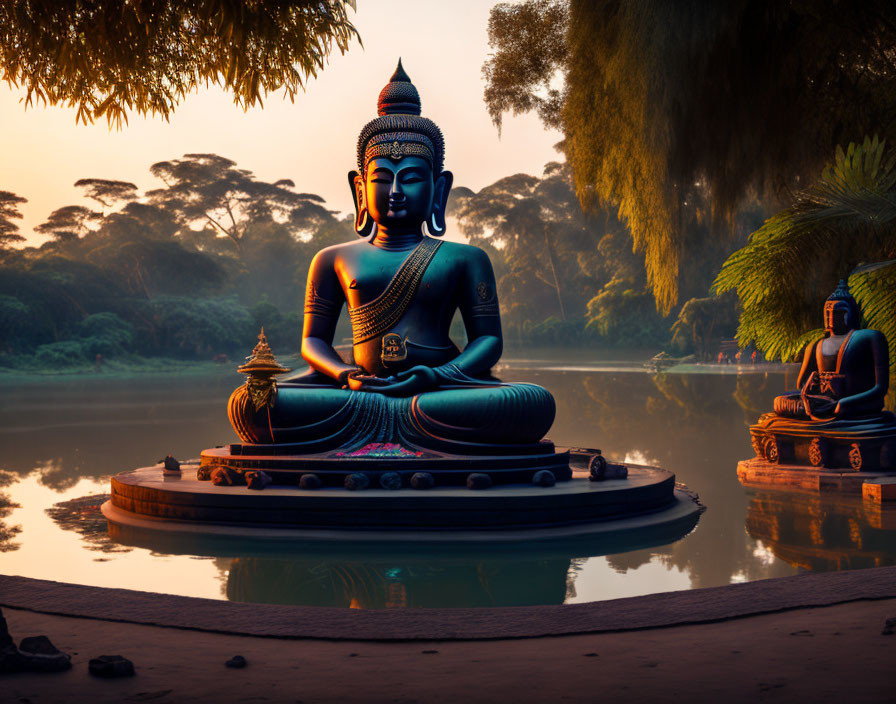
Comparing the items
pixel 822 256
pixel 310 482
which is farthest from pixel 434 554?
pixel 822 256

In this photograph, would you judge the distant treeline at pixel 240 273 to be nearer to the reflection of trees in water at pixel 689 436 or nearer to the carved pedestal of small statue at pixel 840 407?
the reflection of trees in water at pixel 689 436

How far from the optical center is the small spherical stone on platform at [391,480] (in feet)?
16.1

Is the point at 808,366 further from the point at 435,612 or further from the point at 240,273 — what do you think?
the point at 240,273

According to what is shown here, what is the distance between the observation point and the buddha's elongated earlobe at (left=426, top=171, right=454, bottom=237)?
630 centimetres

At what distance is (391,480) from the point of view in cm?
490

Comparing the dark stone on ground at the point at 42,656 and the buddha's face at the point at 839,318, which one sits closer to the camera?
the dark stone on ground at the point at 42,656

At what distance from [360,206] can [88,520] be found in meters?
2.65

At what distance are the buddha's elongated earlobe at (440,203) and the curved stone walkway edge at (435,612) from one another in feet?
11.6

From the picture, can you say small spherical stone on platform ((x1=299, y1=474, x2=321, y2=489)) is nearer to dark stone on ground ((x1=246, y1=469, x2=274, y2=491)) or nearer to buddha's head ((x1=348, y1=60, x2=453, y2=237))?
dark stone on ground ((x1=246, y1=469, x2=274, y2=491))

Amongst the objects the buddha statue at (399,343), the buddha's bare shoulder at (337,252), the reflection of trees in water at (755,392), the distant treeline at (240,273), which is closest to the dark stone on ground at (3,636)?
the buddha statue at (399,343)

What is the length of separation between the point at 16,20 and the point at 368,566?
2579mm

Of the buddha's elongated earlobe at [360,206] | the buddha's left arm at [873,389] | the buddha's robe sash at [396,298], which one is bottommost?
the buddha's left arm at [873,389]

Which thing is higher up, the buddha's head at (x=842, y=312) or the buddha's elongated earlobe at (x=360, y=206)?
the buddha's elongated earlobe at (x=360, y=206)

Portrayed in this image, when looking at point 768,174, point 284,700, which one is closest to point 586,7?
point 768,174
